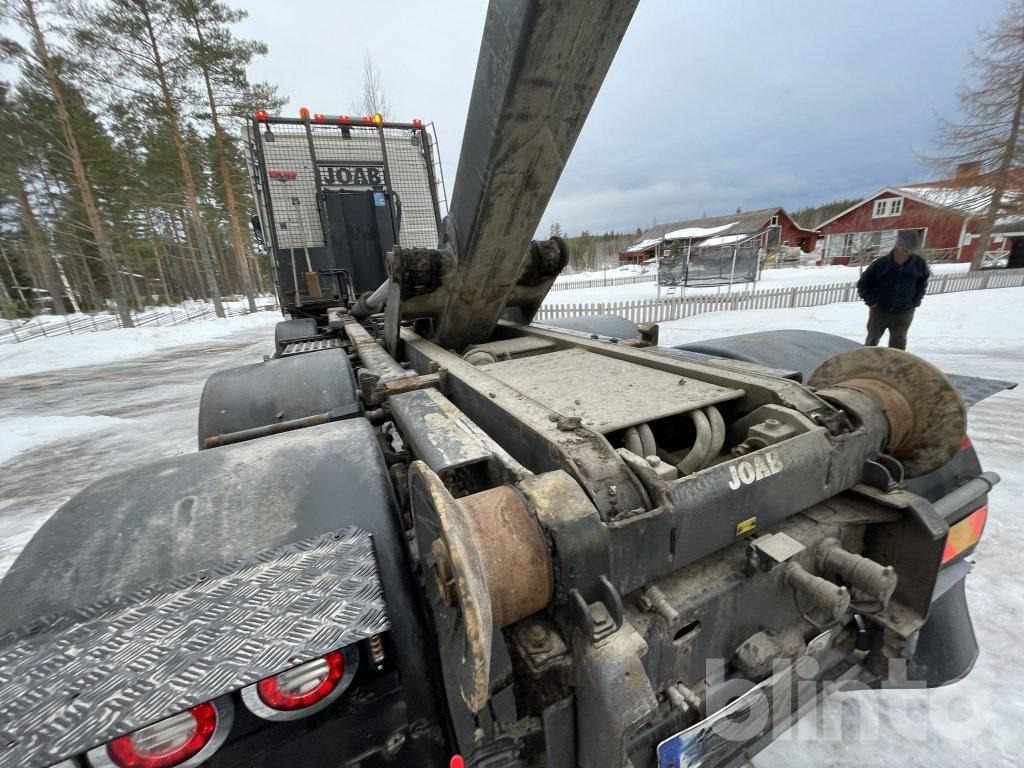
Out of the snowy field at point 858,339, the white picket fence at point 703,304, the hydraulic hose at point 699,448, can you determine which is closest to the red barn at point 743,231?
the white picket fence at point 703,304

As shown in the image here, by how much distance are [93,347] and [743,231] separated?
137 feet

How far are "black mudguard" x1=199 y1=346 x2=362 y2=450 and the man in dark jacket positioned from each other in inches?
280

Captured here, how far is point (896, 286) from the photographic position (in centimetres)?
637

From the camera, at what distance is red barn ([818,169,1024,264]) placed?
3085 centimetres

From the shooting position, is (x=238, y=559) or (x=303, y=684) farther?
(x=238, y=559)

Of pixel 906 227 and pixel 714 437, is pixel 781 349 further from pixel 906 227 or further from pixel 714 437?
pixel 906 227

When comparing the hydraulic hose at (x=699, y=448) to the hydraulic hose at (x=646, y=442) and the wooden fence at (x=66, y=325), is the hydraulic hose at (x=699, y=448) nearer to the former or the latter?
the hydraulic hose at (x=646, y=442)

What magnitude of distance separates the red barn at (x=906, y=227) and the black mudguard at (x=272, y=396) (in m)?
33.6

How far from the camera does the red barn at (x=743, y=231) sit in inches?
1435

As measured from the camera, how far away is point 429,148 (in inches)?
270

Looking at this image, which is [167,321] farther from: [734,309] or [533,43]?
[533,43]

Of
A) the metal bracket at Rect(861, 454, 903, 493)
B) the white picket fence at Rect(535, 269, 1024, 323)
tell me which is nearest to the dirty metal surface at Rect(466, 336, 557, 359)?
the metal bracket at Rect(861, 454, 903, 493)

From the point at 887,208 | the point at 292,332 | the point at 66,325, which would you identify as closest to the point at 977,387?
the point at 292,332

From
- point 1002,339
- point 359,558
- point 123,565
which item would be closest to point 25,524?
point 123,565
